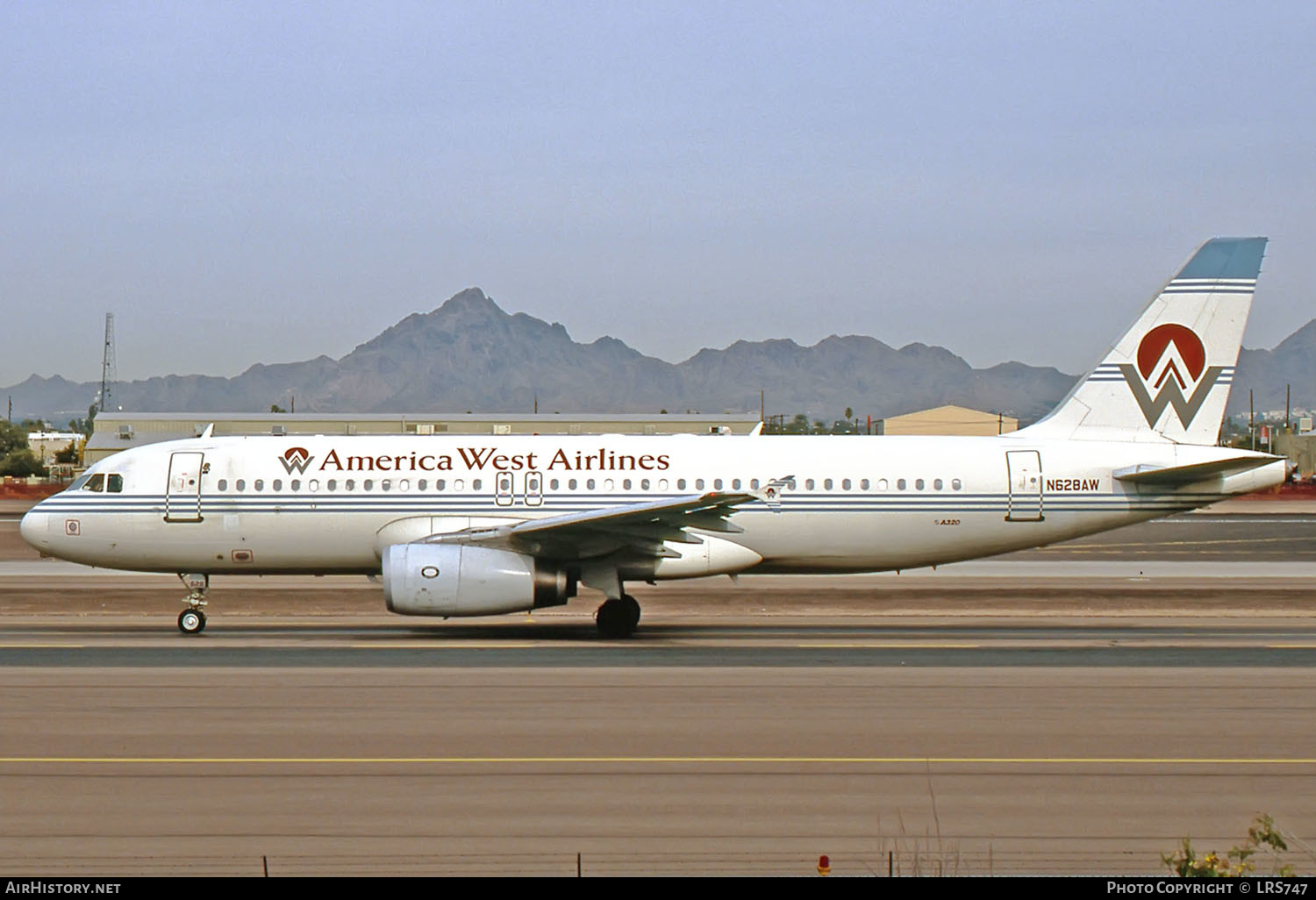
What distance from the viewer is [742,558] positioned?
24359 millimetres

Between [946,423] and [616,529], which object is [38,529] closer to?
[616,529]

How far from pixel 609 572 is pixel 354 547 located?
15.5ft

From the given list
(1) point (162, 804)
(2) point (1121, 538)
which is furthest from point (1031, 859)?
(2) point (1121, 538)

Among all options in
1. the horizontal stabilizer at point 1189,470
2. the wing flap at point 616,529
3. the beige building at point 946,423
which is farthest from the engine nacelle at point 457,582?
the beige building at point 946,423

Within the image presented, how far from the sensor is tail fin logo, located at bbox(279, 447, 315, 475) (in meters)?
24.9

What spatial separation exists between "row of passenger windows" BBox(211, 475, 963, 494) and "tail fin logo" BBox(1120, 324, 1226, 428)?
425 cm

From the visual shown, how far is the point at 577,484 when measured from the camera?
81.9ft

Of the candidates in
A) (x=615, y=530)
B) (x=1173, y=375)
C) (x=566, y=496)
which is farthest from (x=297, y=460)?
(x=1173, y=375)

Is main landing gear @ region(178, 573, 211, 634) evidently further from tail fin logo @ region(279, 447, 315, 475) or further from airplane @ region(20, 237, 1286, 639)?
tail fin logo @ region(279, 447, 315, 475)

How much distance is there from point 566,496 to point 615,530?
214 cm

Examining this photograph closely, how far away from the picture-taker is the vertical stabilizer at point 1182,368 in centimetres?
2600

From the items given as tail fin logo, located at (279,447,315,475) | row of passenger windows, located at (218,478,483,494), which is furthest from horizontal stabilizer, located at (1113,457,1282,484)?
tail fin logo, located at (279,447,315,475)

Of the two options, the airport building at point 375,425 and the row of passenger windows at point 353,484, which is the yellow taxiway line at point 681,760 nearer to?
the row of passenger windows at point 353,484

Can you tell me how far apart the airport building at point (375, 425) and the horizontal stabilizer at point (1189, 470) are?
51409 millimetres
